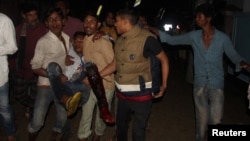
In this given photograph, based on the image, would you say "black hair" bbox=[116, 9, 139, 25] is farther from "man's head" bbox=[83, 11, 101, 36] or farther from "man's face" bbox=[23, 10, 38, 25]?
"man's face" bbox=[23, 10, 38, 25]

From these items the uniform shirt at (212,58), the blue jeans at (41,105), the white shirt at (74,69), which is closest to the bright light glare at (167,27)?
the uniform shirt at (212,58)

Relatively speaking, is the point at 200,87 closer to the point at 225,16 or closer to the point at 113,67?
the point at 113,67

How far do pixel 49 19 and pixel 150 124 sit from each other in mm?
3214

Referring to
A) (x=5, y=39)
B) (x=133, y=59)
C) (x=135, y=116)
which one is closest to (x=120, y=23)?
(x=133, y=59)

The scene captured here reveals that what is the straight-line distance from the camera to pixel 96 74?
459cm

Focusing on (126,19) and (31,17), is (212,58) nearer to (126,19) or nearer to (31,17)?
(126,19)

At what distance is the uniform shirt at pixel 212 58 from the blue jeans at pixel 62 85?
185 centimetres

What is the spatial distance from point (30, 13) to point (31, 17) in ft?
0.24

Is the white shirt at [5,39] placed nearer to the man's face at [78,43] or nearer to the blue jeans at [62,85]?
the blue jeans at [62,85]

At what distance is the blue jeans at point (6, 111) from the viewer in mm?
4855

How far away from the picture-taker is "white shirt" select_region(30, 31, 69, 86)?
483cm

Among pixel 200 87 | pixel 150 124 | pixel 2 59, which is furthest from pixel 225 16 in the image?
pixel 2 59

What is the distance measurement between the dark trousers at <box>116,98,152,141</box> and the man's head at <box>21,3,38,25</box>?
87.1 inches

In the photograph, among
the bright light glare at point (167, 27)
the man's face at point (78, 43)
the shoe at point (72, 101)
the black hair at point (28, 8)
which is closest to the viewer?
the shoe at point (72, 101)
